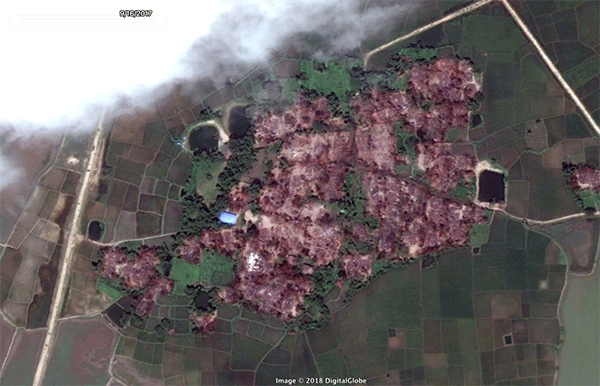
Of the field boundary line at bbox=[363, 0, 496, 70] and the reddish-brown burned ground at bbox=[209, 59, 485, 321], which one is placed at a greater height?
the field boundary line at bbox=[363, 0, 496, 70]

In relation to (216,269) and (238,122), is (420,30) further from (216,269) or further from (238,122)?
(216,269)

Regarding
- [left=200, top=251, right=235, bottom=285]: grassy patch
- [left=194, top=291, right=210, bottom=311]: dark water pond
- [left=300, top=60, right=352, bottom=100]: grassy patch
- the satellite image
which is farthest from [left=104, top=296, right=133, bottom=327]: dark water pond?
[left=300, top=60, right=352, bottom=100]: grassy patch

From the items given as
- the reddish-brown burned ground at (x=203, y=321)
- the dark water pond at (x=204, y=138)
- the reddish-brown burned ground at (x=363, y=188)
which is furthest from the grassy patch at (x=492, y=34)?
the reddish-brown burned ground at (x=203, y=321)

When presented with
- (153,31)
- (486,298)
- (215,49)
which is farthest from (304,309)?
(153,31)

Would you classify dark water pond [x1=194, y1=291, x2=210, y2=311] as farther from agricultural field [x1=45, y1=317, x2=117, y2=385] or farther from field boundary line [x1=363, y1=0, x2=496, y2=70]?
field boundary line [x1=363, y1=0, x2=496, y2=70]

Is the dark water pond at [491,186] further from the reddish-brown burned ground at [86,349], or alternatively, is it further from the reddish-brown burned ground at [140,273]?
the reddish-brown burned ground at [86,349]

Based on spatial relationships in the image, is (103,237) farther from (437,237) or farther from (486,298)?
(486,298)
